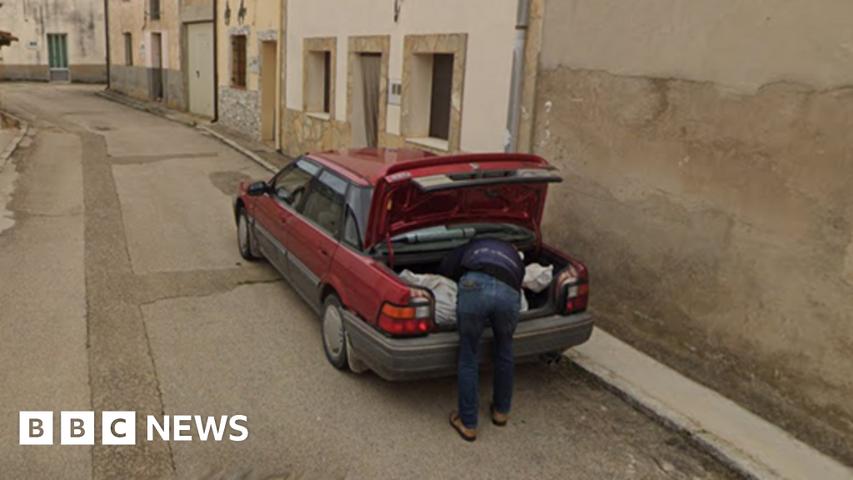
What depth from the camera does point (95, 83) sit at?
3591 centimetres

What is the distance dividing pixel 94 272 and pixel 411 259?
4140mm

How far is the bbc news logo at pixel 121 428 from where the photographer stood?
4.18 metres

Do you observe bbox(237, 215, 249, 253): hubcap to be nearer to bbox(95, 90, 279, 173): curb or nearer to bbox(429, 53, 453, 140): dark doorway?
bbox(429, 53, 453, 140): dark doorway

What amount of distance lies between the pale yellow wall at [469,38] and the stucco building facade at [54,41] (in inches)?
1120

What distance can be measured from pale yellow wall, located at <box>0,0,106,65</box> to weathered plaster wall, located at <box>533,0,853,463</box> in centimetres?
3523

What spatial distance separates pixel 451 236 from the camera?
16.8 ft

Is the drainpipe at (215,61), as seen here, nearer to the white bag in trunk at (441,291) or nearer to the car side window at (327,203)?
the car side window at (327,203)

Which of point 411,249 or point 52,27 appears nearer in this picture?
point 411,249

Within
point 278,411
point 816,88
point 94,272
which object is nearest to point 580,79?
point 816,88

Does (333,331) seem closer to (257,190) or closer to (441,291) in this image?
(441,291)

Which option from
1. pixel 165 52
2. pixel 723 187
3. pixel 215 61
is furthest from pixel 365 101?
pixel 165 52

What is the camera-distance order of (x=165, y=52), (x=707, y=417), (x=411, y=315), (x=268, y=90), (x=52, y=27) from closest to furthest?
(x=411, y=315), (x=707, y=417), (x=268, y=90), (x=165, y=52), (x=52, y=27)

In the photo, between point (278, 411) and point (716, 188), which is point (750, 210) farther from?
point (278, 411)

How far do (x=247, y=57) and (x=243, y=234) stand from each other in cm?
1084
